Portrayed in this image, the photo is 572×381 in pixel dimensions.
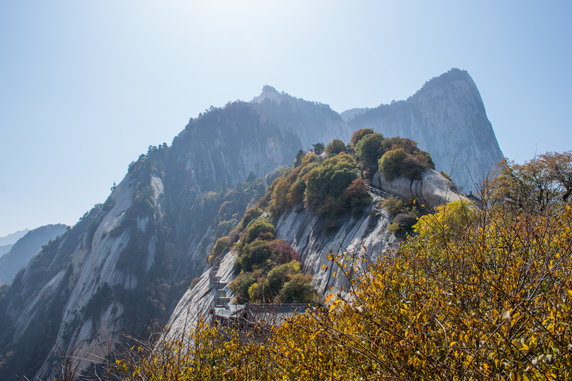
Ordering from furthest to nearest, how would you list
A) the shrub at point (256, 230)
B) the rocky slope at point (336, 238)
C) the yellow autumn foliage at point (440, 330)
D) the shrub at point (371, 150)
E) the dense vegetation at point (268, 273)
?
the shrub at point (256, 230) → the shrub at point (371, 150) → the dense vegetation at point (268, 273) → the rocky slope at point (336, 238) → the yellow autumn foliage at point (440, 330)

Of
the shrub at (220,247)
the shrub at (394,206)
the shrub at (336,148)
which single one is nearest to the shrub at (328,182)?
the shrub at (394,206)

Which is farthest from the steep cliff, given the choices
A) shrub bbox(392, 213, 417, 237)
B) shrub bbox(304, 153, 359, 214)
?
shrub bbox(392, 213, 417, 237)

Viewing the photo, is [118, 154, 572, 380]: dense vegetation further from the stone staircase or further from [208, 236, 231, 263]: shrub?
[208, 236, 231, 263]: shrub

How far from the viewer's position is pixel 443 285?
6.88 meters

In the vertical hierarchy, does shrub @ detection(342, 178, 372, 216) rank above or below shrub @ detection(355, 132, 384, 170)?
below

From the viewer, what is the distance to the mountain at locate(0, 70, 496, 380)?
66938 mm

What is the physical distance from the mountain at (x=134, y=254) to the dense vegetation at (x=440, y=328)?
16.8 meters

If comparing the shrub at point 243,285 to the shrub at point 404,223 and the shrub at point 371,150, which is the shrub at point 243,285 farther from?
the shrub at point 371,150

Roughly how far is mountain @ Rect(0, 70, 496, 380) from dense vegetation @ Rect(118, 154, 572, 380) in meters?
16.8

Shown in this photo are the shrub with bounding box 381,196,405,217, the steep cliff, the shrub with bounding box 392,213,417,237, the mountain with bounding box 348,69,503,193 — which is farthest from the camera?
the mountain with bounding box 348,69,503,193

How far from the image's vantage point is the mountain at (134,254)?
66.9 m

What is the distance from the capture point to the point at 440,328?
5.57m

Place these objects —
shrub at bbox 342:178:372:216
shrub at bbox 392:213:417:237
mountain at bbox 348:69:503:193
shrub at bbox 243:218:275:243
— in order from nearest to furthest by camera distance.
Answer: shrub at bbox 392:213:417:237, shrub at bbox 342:178:372:216, shrub at bbox 243:218:275:243, mountain at bbox 348:69:503:193

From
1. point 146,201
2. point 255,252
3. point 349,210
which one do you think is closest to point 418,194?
point 349,210
